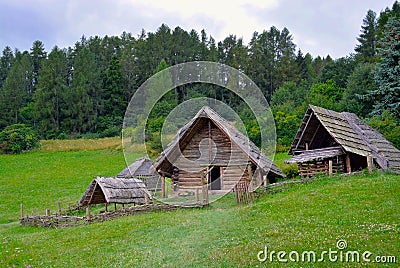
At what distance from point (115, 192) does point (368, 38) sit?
220ft

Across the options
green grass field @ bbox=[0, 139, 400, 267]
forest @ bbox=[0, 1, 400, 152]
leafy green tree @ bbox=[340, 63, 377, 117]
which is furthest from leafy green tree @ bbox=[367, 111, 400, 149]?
forest @ bbox=[0, 1, 400, 152]

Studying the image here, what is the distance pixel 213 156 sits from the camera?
3105 cm

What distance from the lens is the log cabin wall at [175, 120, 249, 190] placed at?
3080 centimetres

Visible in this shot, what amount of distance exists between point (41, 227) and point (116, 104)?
66963mm

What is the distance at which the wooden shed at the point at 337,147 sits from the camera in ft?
93.8

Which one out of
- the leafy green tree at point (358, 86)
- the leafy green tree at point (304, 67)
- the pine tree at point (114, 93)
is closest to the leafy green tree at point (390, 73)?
the leafy green tree at point (358, 86)

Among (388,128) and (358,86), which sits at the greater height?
(358,86)

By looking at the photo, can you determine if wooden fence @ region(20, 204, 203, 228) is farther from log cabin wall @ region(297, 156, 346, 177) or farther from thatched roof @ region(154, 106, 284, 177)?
log cabin wall @ region(297, 156, 346, 177)

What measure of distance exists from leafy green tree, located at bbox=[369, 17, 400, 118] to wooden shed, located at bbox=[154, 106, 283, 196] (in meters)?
16.5

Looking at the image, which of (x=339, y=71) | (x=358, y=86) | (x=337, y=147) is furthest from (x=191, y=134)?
(x=339, y=71)

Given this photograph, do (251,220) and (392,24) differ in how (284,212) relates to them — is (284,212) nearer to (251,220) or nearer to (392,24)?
(251,220)

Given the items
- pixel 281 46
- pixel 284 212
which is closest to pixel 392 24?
pixel 284 212

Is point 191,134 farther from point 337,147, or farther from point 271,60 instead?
point 271,60

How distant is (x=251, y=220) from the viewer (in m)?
19.3
